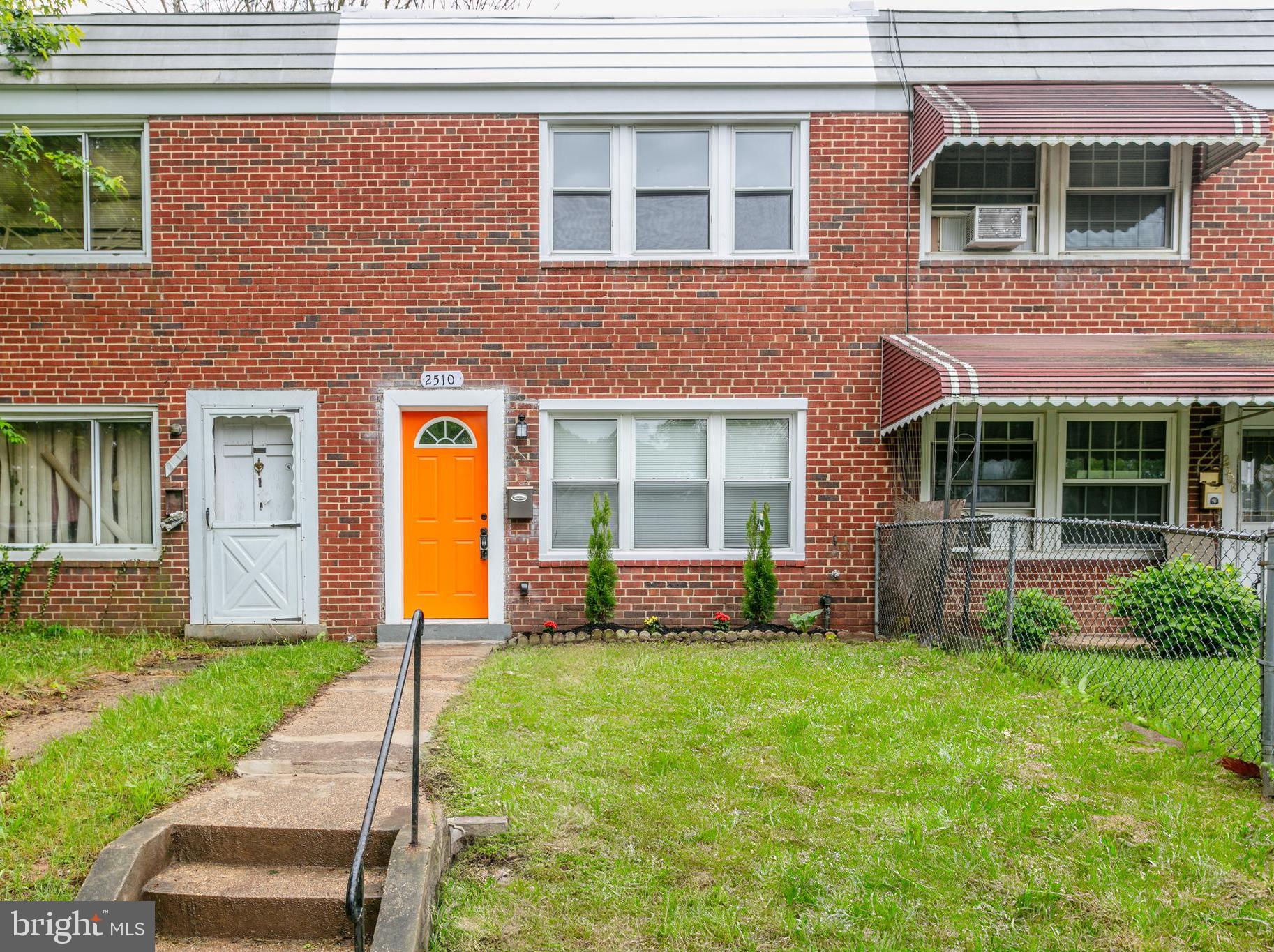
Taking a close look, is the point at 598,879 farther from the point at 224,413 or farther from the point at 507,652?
the point at 224,413

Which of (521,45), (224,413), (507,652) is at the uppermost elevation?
(521,45)

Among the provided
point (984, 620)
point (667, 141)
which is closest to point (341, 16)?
point (667, 141)

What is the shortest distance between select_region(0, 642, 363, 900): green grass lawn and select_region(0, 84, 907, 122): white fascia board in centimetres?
583

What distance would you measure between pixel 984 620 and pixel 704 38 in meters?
6.45

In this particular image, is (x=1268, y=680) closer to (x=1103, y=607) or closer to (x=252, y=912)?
(x=1103, y=607)

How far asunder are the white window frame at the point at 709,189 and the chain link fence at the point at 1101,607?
3369 millimetres

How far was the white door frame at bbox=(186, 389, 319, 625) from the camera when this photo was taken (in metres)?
9.06

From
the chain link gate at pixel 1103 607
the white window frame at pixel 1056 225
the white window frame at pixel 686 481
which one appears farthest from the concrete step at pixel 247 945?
the white window frame at pixel 1056 225

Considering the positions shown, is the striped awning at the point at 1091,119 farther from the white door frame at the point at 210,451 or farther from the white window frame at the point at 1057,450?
the white door frame at the point at 210,451

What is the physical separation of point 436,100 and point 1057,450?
7.47 metres

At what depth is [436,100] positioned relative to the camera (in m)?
9.05

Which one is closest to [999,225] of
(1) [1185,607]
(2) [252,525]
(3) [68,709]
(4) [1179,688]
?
(1) [1185,607]

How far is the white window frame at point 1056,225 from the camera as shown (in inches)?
359

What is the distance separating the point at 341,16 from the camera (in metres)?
9.23
